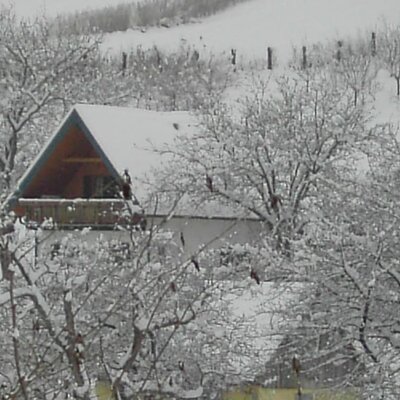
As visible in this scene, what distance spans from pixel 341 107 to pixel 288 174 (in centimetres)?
212

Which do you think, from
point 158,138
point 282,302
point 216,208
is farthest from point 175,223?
point 282,302

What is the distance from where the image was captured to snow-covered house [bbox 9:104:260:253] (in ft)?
78.1

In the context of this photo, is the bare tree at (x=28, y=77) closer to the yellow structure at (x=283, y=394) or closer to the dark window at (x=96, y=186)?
the dark window at (x=96, y=186)

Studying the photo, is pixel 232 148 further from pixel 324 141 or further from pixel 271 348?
pixel 271 348

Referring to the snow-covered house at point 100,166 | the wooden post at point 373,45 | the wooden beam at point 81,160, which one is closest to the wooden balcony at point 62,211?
the snow-covered house at point 100,166

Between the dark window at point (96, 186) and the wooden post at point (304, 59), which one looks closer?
the dark window at point (96, 186)

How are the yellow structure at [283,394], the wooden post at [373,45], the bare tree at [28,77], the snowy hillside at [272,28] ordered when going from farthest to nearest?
the snowy hillside at [272,28]
the wooden post at [373,45]
the bare tree at [28,77]
the yellow structure at [283,394]

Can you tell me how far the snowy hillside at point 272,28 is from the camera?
71500mm

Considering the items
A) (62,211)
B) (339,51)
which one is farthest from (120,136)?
(339,51)

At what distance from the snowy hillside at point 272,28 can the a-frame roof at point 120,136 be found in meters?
40.0

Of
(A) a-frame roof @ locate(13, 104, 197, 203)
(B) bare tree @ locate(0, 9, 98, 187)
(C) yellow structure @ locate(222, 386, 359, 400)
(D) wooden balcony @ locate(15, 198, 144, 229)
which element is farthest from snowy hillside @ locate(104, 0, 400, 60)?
(C) yellow structure @ locate(222, 386, 359, 400)

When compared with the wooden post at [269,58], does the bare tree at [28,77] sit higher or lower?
higher

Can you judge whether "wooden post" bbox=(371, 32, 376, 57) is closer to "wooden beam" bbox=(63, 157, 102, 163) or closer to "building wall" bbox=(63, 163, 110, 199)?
"building wall" bbox=(63, 163, 110, 199)

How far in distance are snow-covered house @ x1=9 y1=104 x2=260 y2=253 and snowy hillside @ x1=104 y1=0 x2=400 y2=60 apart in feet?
132
